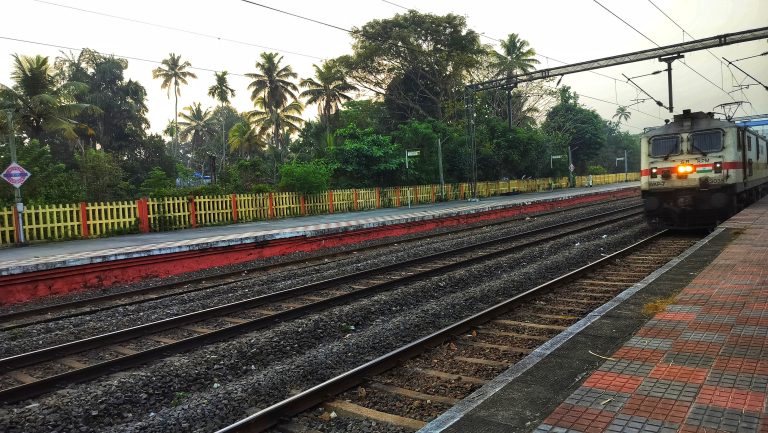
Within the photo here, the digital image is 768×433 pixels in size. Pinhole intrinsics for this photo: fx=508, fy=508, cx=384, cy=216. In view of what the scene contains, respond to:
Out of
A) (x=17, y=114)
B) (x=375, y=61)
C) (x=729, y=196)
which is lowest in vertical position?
(x=729, y=196)

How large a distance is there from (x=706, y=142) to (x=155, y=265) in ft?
46.6

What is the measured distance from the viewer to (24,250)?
551 inches

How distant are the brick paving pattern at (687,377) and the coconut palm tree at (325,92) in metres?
42.2

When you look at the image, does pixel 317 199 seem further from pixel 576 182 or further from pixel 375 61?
pixel 576 182

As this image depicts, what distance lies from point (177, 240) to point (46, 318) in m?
7.10

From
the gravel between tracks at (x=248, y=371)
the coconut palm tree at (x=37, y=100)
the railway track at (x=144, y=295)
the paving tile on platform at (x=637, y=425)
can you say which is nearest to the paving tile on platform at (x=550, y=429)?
the paving tile on platform at (x=637, y=425)

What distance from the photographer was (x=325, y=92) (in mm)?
47531

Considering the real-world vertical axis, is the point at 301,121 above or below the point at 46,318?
above

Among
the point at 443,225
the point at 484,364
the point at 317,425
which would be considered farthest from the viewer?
the point at 443,225

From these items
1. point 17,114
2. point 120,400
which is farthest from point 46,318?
point 17,114

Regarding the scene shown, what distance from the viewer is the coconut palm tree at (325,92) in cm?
4662

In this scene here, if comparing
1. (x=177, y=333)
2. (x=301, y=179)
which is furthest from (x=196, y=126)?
(x=177, y=333)

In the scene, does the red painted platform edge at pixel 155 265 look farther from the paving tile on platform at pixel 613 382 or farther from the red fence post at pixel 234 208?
the paving tile on platform at pixel 613 382

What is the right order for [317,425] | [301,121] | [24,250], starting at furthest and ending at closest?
1. [301,121]
2. [24,250]
3. [317,425]
